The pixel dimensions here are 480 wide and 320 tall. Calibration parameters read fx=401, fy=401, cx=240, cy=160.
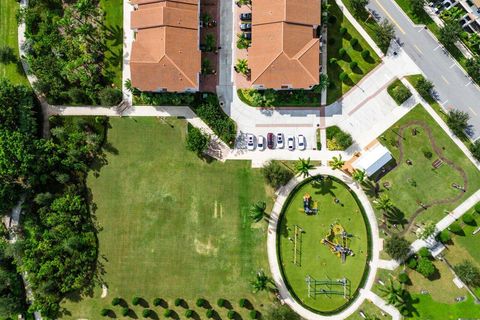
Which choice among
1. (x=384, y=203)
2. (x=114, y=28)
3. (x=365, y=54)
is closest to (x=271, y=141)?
(x=384, y=203)

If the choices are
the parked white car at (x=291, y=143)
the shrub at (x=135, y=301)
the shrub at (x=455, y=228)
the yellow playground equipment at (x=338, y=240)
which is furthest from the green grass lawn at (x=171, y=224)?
the shrub at (x=455, y=228)

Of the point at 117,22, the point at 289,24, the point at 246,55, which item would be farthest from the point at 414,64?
the point at 117,22

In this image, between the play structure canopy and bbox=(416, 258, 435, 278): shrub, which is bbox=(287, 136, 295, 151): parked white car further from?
bbox=(416, 258, 435, 278): shrub

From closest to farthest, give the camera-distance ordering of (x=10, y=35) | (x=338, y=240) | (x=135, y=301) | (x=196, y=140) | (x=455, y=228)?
(x=455, y=228) → (x=196, y=140) → (x=135, y=301) → (x=338, y=240) → (x=10, y=35)

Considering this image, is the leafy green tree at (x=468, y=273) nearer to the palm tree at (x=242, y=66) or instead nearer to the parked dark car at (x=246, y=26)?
the palm tree at (x=242, y=66)

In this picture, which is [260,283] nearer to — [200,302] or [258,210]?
[200,302]
